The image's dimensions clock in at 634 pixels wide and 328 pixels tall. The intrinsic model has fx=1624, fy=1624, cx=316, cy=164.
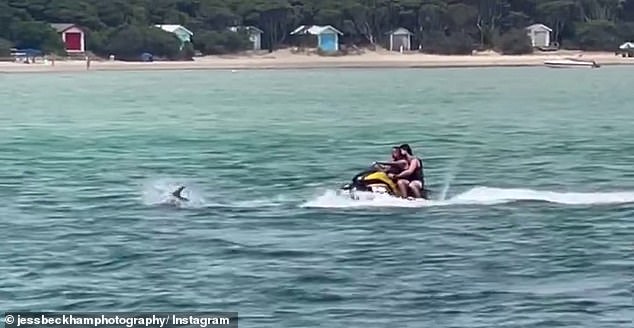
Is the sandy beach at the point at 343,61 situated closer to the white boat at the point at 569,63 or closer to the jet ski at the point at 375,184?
the white boat at the point at 569,63

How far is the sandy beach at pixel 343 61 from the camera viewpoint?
12325 cm

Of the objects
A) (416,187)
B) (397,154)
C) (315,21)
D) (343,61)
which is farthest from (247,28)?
(397,154)

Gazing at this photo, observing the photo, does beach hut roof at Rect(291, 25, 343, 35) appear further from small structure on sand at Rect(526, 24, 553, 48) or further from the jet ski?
the jet ski

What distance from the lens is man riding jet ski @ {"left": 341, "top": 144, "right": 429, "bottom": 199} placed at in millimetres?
28172

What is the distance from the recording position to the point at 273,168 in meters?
40.0

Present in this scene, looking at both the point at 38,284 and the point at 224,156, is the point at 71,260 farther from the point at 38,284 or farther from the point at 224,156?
the point at 224,156

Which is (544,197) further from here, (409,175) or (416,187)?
(409,175)

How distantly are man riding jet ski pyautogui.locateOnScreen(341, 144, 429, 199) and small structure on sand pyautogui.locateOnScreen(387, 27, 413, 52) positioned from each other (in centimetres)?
10505

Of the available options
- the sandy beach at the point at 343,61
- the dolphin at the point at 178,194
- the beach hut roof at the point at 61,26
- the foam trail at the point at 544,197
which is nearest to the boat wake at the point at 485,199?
the foam trail at the point at 544,197

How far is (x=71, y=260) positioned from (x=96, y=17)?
106 metres

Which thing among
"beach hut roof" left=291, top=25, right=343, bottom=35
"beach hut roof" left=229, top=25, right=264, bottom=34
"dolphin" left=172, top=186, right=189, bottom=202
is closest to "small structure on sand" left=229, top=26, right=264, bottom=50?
"beach hut roof" left=229, top=25, right=264, bottom=34

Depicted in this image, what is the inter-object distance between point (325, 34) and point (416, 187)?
102 metres

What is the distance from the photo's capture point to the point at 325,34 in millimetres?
130375

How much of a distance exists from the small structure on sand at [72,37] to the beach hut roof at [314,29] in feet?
62.6
